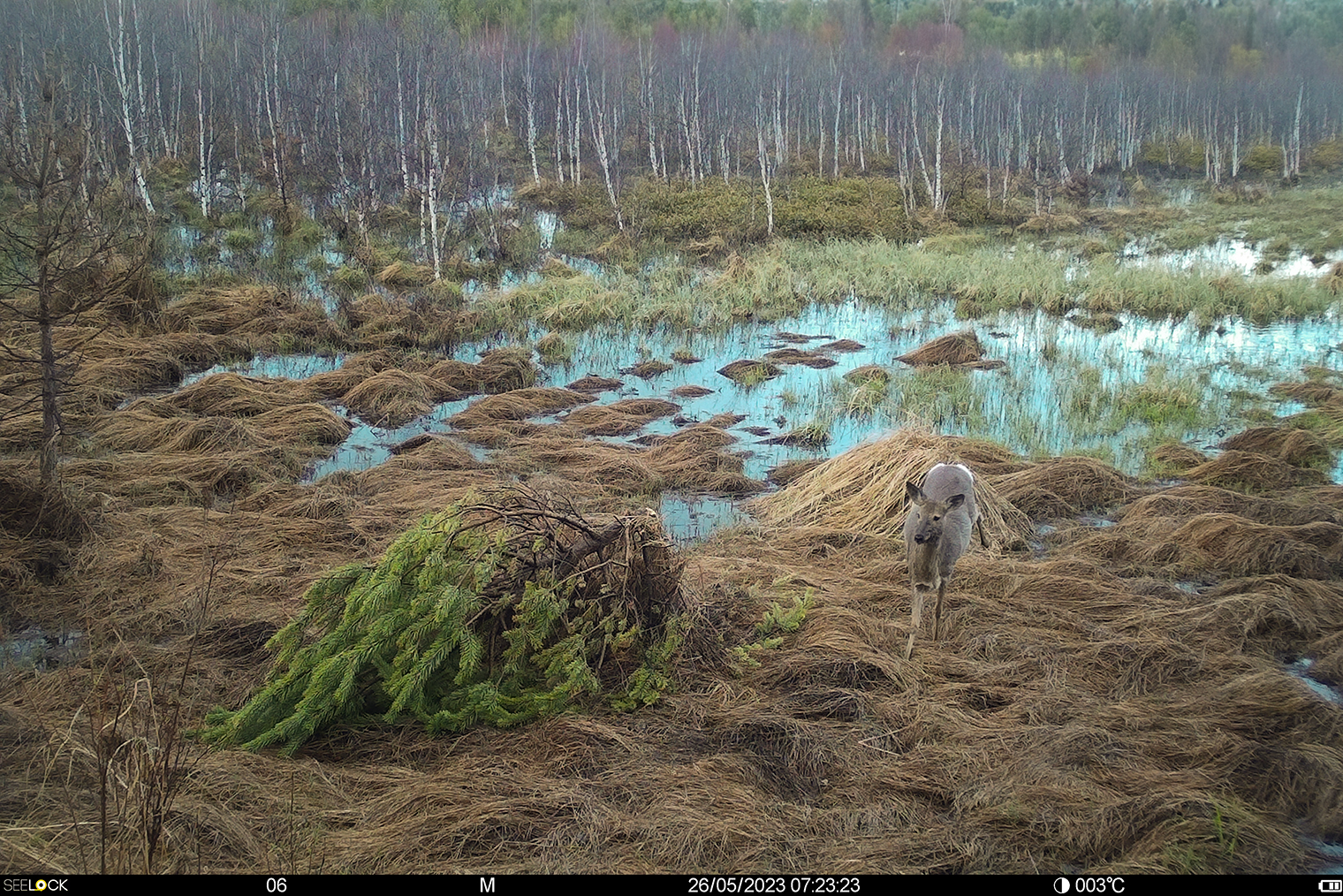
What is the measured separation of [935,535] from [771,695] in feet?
4.69

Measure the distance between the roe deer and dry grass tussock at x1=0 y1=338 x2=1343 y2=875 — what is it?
0.75 ft

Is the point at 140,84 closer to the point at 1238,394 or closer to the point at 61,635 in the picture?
the point at 61,635

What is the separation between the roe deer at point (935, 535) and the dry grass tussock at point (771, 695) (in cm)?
23

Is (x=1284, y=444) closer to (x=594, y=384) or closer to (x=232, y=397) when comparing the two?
(x=594, y=384)

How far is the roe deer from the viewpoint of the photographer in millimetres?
5934

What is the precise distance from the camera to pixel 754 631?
19.8 ft

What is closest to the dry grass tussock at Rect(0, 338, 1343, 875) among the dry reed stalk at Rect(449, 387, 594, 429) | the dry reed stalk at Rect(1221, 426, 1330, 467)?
the dry reed stalk at Rect(1221, 426, 1330, 467)

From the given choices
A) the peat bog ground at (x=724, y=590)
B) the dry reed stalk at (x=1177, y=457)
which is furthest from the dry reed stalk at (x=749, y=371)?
the dry reed stalk at (x=1177, y=457)

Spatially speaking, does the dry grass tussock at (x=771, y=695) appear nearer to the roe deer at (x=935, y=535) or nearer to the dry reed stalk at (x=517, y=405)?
the roe deer at (x=935, y=535)

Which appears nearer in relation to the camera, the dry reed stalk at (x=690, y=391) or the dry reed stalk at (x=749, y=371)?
the dry reed stalk at (x=690, y=391)

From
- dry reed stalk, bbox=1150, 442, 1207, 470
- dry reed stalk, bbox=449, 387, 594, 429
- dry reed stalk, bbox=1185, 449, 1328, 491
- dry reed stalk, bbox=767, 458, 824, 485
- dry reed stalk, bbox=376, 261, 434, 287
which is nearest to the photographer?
dry reed stalk, bbox=1185, 449, 1328, 491

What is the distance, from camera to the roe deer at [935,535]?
5.93 m

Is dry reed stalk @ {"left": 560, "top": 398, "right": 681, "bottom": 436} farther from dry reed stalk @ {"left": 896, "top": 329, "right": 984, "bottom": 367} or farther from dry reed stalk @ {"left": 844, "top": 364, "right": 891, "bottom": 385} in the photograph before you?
dry reed stalk @ {"left": 896, "top": 329, "right": 984, "bottom": 367}
